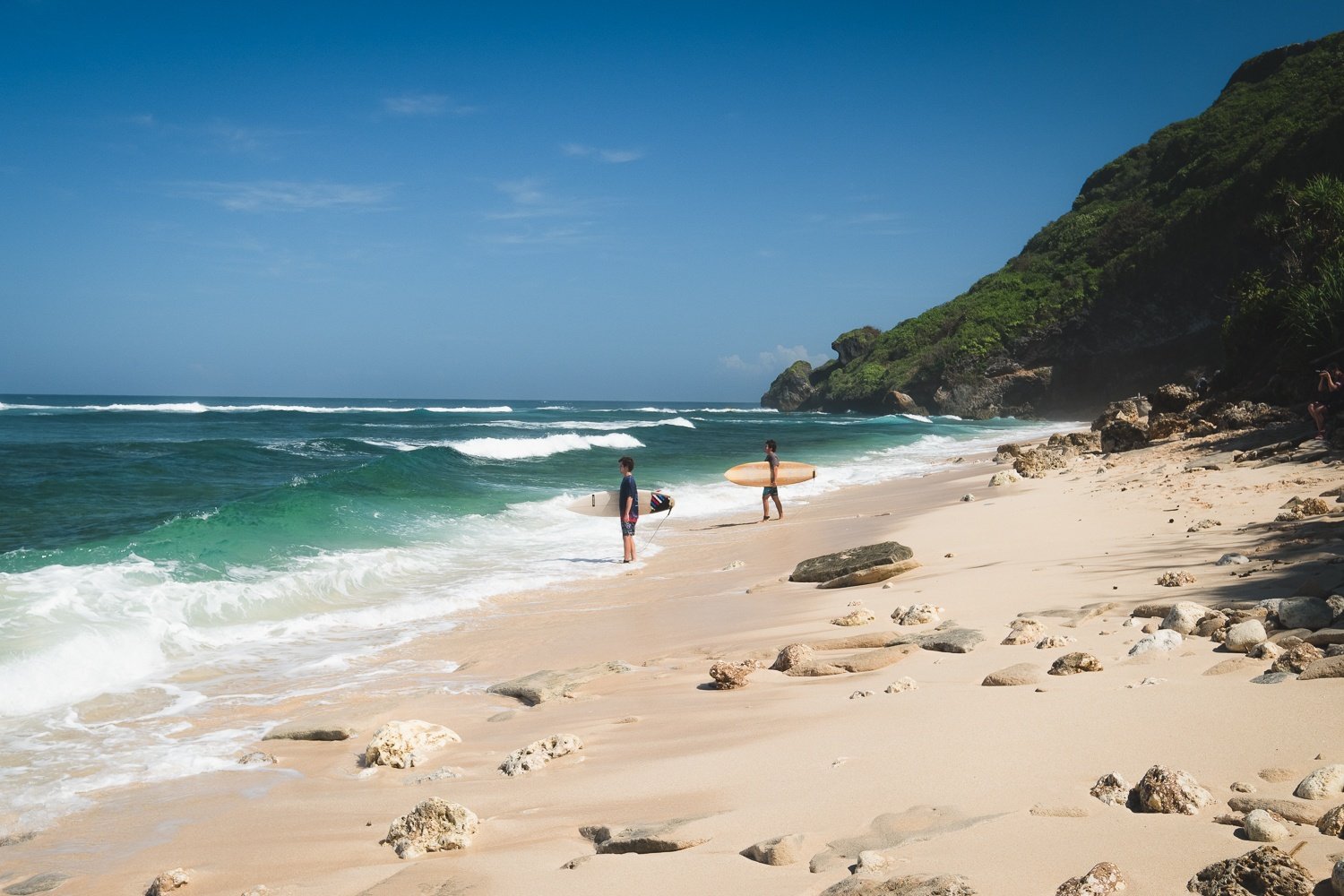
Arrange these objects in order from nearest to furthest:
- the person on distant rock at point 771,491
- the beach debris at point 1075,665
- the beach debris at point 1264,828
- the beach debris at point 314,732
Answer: the beach debris at point 1264,828, the beach debris at point 1075,665, the beach debris at point 314,732, the person on distant rock at point 771,491

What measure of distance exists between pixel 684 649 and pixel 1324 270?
47.7 feet

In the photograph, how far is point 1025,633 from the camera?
16.3 ft

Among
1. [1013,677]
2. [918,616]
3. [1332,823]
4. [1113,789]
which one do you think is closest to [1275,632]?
[1013,677]

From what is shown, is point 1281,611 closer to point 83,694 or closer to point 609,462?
point 83,694

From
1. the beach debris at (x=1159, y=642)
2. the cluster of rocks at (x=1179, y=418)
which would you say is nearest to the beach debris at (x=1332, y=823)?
the beach debris at (x=1159, y=642)

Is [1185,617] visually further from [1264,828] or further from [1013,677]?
[1264,828]

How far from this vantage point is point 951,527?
419 inches

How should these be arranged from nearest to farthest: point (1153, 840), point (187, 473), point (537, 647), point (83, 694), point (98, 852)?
point (1153, 840)
point (98, 852)
point (83, 694)
point (537, 647)
point (187, 473)

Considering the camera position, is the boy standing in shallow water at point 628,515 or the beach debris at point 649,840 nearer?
the beach debris at point 649,840

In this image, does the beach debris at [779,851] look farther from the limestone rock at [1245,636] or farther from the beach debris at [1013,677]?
the limestone rock at [1245,636]

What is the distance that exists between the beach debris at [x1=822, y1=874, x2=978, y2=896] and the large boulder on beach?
602 centimetres

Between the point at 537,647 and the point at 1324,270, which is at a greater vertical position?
the point at 1324,270

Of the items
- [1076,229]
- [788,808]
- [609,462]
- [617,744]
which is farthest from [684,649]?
[1076,229]

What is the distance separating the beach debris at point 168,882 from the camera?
3.18 meters
